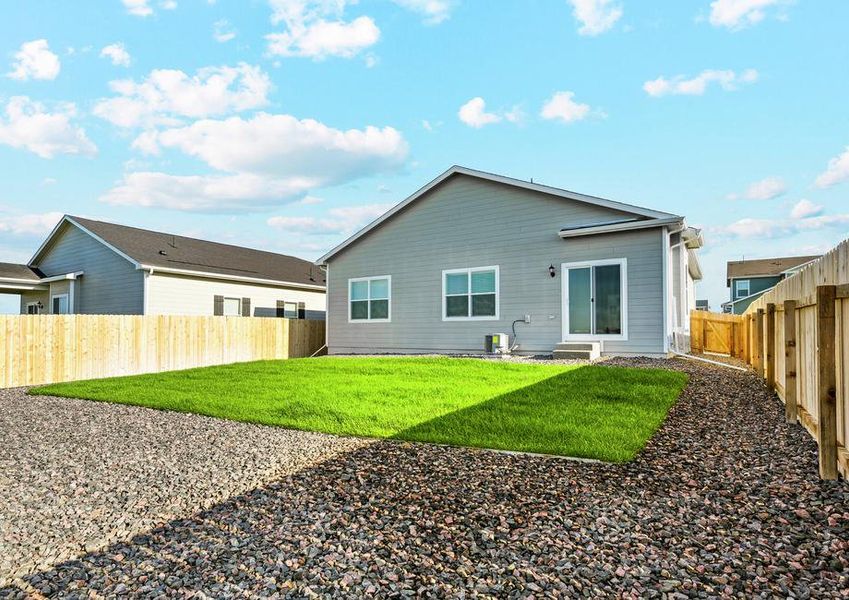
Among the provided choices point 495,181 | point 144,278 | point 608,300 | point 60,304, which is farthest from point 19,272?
point 608,300

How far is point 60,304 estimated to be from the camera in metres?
20.7

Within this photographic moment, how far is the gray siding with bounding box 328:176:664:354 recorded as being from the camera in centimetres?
1176

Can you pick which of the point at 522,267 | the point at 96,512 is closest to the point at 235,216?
the point at 522,267

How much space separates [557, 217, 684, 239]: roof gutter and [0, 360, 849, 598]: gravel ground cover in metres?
7.77

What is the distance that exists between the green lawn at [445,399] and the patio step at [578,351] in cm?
152

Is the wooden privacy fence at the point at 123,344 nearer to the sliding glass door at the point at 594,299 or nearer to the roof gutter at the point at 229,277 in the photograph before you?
the roof gutter at the point at 229,277

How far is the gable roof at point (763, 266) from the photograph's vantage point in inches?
1563

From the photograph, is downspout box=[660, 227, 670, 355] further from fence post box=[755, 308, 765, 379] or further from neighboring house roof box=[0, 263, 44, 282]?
neighboring house roof box=[0, 263, 44, 282]

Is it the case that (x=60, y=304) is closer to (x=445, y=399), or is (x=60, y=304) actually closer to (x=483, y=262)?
(x=483, y=262)

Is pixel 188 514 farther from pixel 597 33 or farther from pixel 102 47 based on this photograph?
pixel 102 47

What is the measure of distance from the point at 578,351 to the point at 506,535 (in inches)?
358

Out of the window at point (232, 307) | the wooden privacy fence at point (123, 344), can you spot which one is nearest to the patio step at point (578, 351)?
the wooden privacy fence at point (123, 344)

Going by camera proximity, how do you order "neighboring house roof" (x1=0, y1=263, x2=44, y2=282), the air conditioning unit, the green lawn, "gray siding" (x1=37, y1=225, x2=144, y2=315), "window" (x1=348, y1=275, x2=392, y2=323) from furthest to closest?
"neighboring house roof" (x1=0, y1=263, x2=44, y2=282), "gray siding" (x1=37, y1=225, x2=144, y2=315), "window" (x1=348, y1=275, x2=392, y2=323), the air conditioning unit, the green lawn

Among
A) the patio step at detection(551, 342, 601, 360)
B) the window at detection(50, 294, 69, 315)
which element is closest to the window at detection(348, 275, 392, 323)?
the patio step at detection(551, 342, 601, 360)
